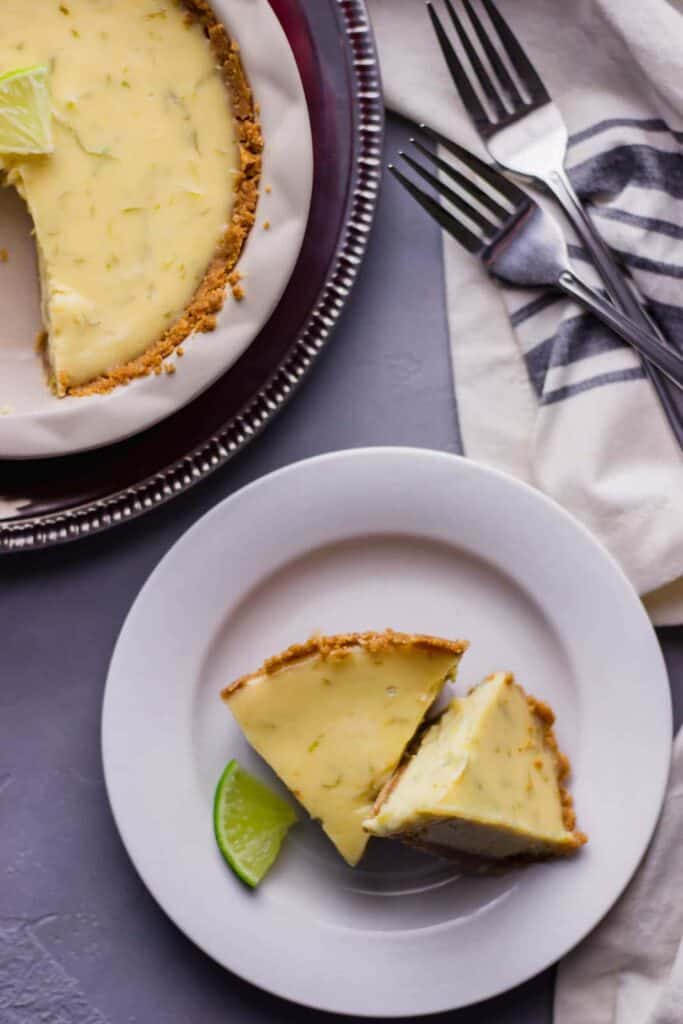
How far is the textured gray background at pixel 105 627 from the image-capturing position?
225 centimetres

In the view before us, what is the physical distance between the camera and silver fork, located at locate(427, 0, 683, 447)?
2.20 meters

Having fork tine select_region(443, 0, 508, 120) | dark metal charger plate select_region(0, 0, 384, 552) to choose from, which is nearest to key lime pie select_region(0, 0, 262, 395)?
dark metal charger plate select_region(0, 0, 384, 552)

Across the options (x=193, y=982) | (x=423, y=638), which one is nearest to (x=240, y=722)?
(x=423, y=638)

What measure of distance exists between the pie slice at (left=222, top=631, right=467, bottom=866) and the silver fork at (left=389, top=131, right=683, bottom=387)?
0.73 meters

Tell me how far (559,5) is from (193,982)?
6.90 feet

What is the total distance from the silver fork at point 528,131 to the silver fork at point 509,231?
0.14ft

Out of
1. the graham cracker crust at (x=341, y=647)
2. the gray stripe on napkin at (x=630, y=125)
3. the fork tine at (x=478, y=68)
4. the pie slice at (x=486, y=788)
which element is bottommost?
the pie slice at (x=486, y=788)

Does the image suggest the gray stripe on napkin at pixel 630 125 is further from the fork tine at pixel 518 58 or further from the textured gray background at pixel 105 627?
the textured gray background at pixel 105 627

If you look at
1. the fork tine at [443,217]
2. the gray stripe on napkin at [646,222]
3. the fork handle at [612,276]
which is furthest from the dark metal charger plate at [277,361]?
the gray stripe on napkin at [646,222]

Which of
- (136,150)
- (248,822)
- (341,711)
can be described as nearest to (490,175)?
(136,150)

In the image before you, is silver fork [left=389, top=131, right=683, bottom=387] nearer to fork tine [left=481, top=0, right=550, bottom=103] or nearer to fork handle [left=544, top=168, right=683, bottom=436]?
fork handle [left=544, top=168, right=683, bottom=436]

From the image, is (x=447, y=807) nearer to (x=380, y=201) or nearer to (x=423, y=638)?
(x=423, y=638)

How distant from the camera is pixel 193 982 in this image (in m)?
2.24

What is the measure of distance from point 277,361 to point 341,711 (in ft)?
2.28
